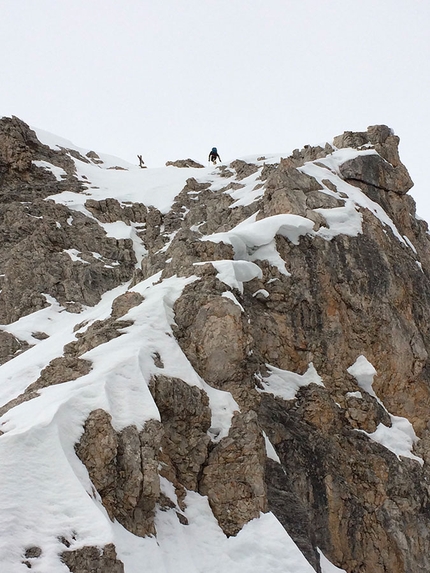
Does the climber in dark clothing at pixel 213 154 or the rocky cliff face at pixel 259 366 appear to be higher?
the climber in dark clothing at pixel 213 154

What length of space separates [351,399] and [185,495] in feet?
28.9

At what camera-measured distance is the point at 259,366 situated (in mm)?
17797

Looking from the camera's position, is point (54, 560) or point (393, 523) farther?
point (393, 523)

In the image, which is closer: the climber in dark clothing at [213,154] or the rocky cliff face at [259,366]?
the rocky cliff face at [259,366]

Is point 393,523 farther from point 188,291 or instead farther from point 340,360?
point 188,291

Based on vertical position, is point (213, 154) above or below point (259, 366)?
above

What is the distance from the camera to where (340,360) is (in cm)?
1980

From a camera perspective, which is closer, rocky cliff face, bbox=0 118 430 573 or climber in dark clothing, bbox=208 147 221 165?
rocky cliff face, bbox=0 118 430 573

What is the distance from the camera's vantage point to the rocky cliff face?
36.4 feet

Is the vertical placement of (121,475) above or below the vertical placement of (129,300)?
below

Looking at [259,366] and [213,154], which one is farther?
[213,154]

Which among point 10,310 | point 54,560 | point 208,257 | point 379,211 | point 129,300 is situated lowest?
point 10,310

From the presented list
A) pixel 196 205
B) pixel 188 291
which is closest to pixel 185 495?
pixel 188 291

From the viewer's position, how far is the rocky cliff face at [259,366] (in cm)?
1110
